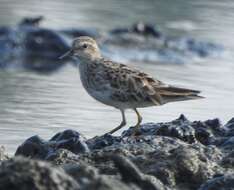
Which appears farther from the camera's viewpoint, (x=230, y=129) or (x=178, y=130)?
(x=230, y=129)

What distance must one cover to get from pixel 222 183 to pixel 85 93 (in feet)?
20.9

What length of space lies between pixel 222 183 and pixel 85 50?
3.80 meters

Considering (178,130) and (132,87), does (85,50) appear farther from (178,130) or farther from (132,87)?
(178,130)

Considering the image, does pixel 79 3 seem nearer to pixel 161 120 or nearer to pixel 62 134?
pixel 161 120

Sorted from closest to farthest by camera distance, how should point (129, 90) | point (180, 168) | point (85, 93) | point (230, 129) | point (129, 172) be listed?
point (129, 172) → point (180, 168) → point (230, 129) → point (129, 90) → point (85, 93)

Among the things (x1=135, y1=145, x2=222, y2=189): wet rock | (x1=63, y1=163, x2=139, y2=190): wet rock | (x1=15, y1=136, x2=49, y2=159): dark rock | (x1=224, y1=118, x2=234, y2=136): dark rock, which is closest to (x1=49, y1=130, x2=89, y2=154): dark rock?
(x1=15, y1=136, x2=49, y2=159): dark rock

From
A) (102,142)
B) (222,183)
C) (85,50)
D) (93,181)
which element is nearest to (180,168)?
(222,183)

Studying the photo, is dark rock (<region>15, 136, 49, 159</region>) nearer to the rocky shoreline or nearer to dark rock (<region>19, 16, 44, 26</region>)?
the rocky shoreline

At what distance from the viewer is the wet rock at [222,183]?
7.33m

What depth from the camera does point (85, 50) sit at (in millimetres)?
10836

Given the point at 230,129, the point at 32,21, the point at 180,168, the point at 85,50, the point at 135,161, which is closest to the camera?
the point at 180,168

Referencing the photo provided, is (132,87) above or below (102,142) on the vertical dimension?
above

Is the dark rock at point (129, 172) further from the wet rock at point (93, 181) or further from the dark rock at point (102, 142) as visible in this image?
the dark rock at point (102, 142)

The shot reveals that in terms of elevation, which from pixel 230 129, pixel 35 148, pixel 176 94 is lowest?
pixel 35 148
